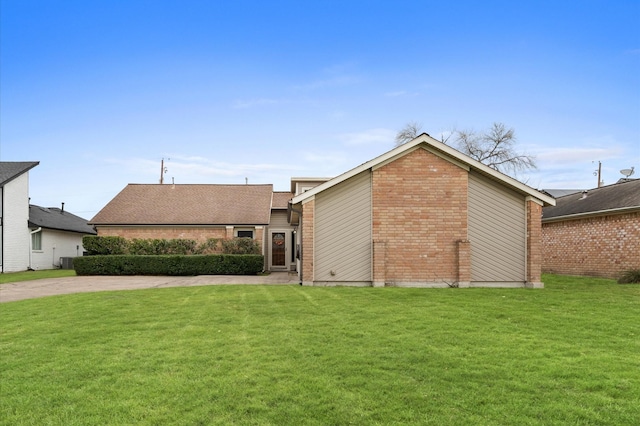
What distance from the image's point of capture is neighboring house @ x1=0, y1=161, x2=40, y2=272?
979 inches

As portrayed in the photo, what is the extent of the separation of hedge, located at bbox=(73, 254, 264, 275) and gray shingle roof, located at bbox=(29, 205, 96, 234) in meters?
7.05

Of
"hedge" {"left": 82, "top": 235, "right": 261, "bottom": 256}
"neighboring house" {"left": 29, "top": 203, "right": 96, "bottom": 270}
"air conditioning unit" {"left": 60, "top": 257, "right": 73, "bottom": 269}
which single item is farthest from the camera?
"air conditioning unit" {"left": 60, "top": 257, "right": 73, "bottom": 269}

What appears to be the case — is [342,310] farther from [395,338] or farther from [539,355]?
[539,355]

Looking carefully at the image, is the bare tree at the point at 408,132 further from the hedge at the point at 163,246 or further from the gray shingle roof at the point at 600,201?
the hedge at the point at 163,246

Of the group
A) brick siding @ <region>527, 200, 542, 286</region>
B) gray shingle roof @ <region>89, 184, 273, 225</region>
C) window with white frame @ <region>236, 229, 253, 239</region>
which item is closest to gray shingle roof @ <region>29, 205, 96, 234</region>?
gray shingle roof @ <region>89, 184, 273, 225</region>

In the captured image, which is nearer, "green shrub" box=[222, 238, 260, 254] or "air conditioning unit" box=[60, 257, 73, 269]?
"green shrub" box=[222, 238, 260, 254]

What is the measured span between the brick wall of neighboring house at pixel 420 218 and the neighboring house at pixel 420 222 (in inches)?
1.4

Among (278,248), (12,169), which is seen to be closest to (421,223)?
(278,248)

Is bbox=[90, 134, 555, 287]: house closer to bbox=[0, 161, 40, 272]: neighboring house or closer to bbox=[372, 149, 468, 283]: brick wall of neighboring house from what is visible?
bbox=[372, 149, 468, 283]: brick wall of neighboring house

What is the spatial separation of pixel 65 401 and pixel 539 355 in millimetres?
5622

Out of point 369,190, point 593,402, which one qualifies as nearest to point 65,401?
point 593,402

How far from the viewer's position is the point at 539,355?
5.54 metres

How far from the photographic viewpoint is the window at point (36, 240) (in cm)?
2768

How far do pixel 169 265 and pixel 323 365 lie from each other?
18.6 meters
